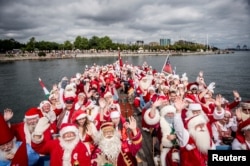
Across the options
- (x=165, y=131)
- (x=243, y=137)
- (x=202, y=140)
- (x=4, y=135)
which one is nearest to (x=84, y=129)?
(x=4, y=135)

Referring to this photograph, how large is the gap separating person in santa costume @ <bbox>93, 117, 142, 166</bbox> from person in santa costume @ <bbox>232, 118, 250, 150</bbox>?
134 cm

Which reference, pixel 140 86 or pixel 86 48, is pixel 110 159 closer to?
pixel 140 86

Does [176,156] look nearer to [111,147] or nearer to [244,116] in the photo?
[111,147]

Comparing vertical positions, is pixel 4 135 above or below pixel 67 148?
above

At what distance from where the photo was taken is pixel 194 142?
3086mm

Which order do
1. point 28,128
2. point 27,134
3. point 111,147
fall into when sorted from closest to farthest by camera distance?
1. point 111,147
2. point 27,134
3. point 28,128

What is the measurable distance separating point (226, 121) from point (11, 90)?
84.7 ft

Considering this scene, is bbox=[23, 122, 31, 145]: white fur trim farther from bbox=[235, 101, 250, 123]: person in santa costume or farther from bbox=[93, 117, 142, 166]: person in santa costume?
bbox=[235, 101, 250, 123]: person in santa costume

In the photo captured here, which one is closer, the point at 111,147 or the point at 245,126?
the point at 245,126

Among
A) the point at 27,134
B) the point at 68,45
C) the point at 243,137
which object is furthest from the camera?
the point at 68,45

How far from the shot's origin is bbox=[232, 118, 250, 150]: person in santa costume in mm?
2903

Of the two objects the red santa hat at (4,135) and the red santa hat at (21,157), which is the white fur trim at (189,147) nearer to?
the red santa hat at (21,157)

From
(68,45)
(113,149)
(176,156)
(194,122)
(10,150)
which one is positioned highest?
(68,45)

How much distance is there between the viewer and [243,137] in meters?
3.01
